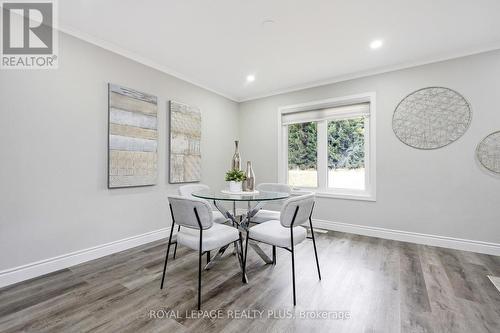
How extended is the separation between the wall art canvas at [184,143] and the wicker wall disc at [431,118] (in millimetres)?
3049

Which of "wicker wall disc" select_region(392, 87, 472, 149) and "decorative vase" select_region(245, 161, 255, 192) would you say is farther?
"wicker wall disc" select_region(392, 87, 472, 149)

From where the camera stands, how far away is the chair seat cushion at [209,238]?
1.84 metres

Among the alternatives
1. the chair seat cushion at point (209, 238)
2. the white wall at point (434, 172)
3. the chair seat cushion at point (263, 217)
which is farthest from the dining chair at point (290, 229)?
the white wall at point (434, 172)

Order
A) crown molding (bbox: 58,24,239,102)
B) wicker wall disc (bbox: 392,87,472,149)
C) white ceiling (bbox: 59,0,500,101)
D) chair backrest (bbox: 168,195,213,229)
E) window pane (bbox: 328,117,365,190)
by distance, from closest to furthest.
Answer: chair backrest (bbox: 168,195,213,229)
white ceiling (bbox: 59,0,500,101)
crown molding (bbox: 58,24,239,102)
wicker wall disc (bbox: 392,87,472,149)
window pane (bbox: 328,117,365,190)

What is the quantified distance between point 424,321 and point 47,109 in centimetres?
370

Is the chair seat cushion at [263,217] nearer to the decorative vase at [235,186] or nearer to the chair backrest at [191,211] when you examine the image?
the decorative vase at [235,186]

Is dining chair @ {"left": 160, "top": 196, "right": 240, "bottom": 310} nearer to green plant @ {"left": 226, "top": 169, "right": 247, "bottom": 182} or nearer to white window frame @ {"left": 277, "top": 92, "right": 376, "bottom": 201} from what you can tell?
green plant @ {"left": 226, "top": 169, "right": 247, "bottom": 182}

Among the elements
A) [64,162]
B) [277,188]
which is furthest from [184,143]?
[277,188]

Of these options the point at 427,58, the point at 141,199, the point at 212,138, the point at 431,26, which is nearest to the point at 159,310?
the point at 141,199

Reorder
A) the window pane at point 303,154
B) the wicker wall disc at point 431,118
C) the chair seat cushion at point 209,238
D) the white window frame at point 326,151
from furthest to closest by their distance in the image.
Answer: the window pane at point 303,154 → the white window frame at point 326,151 → the wicker wall disc at point 431,118 → the chair seat cushion at point 209,238

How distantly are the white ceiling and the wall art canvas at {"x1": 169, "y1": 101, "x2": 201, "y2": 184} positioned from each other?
64 centimetres

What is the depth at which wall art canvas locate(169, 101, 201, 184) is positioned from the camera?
3422 millimetres

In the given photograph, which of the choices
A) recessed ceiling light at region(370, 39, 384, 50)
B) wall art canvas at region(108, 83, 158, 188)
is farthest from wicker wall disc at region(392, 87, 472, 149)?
wall art canvas at region(108, 83, 158, 188)

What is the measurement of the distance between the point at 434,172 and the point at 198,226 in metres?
3.13
